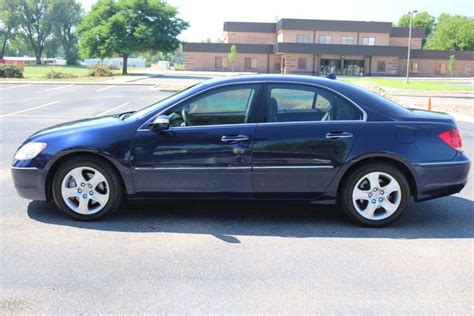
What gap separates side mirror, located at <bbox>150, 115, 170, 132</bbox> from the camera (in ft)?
16.1

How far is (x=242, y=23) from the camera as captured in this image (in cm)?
7569

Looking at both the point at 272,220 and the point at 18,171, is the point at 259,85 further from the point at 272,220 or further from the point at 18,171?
the point at 18,171

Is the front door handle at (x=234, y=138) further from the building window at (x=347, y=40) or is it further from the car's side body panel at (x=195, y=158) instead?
the building window at (x=347, y=40)

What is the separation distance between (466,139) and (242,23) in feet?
222

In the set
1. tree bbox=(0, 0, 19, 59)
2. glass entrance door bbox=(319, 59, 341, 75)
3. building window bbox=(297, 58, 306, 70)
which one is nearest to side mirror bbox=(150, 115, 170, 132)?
building window bbox=(297, 58, 306, 70)

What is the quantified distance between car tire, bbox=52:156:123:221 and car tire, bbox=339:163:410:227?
2.37 meters

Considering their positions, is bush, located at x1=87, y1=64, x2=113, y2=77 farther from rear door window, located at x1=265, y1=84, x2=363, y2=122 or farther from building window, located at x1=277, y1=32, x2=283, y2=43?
rear door window, located at x1=265, y1=84, x2=363, y2=122

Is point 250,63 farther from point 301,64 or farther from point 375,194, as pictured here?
point 375,194

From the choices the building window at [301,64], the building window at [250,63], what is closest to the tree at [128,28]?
the building window at [250,63]

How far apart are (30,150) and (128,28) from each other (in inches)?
2093

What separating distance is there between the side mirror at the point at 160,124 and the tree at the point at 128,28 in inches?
2018

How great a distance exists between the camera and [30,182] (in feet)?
16.6

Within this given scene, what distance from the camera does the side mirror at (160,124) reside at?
491 cm

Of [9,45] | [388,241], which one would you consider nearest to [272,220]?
[388,241]
